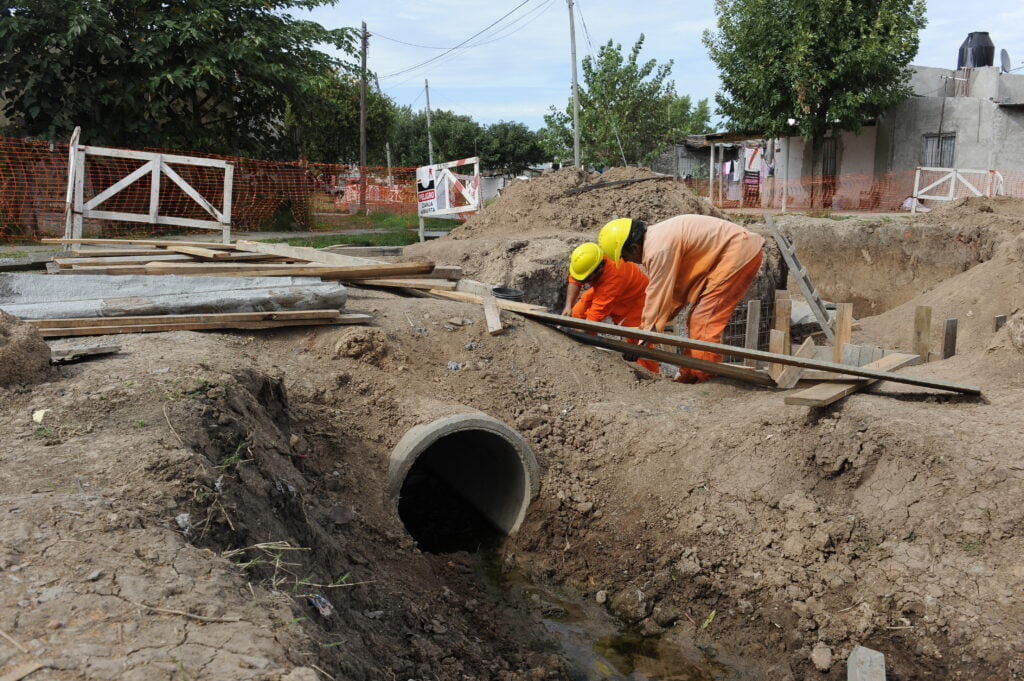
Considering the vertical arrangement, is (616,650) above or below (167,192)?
below

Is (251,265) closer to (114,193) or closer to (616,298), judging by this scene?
(616,298)

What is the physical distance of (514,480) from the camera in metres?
5.75

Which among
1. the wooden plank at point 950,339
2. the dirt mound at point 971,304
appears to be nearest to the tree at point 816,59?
the dirt mound at point 971,304

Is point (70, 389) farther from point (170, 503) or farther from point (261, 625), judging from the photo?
point (261, 625)

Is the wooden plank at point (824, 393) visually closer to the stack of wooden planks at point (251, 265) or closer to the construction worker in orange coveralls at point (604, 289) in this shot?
the construction worker in orange coveralls at point (604, 289)

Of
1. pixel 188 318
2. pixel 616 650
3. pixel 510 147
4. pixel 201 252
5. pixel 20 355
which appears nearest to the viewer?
pixel 20 355

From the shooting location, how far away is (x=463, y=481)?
667 cm

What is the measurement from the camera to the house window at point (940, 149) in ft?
79.2

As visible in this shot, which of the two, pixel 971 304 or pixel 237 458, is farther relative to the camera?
pixel 971 304

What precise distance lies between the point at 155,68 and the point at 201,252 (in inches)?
336

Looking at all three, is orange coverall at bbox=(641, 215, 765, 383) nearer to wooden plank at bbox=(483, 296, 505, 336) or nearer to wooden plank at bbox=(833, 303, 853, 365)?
wooden plank at bbox=(483, 296, 505, 336)

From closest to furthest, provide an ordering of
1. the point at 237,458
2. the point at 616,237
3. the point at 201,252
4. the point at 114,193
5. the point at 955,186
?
the point at 237,458 < the point at 616,237 < the point at 201,252 < the point at 114,193 < the point at 955,186

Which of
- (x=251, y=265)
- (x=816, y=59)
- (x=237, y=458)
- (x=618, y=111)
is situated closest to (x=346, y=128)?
(x=618, y=111)

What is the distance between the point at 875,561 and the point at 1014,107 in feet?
78.4
